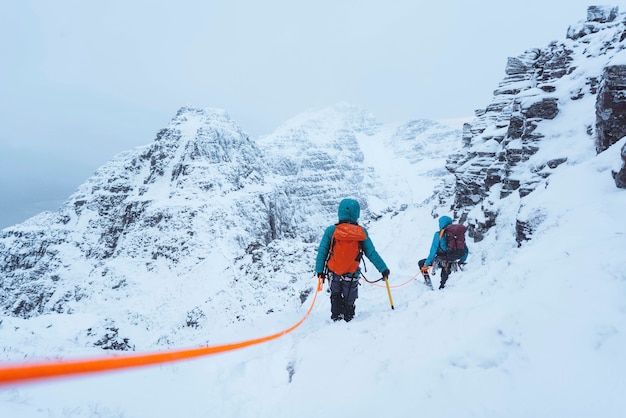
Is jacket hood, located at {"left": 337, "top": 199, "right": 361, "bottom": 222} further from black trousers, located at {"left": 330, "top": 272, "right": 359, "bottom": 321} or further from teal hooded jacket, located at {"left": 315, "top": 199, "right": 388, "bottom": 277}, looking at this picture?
black trousers, located at {"left": 330, "top": 272, "right": 359, "bottom": 321}

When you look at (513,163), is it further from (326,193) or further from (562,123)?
(326,193)

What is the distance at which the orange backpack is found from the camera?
6594 mm

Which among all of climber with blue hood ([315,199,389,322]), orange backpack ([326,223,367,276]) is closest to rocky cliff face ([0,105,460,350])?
climber with blue hood ([315,199,389,322])

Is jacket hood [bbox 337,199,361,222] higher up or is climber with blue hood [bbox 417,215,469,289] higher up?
jacket hood [bbox 337,199,361,222]

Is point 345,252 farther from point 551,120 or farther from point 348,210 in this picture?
point 551,120

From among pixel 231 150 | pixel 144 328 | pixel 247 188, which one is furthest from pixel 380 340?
pixel 231 150

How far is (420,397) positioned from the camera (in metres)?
3.24

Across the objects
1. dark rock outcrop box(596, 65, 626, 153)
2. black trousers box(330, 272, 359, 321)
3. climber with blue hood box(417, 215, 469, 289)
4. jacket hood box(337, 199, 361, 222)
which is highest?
dark rock outcrop box(596, 65, 626, 153)

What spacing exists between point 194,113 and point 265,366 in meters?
117

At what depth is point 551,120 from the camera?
1692 cm

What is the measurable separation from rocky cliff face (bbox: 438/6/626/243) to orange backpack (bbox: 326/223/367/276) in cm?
657

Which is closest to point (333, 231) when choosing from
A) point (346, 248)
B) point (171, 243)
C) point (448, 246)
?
point (346, 248)

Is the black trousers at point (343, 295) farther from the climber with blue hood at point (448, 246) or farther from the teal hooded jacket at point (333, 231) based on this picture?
the climber with blue hood at point (448, 246)

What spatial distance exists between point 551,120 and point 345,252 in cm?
1612
